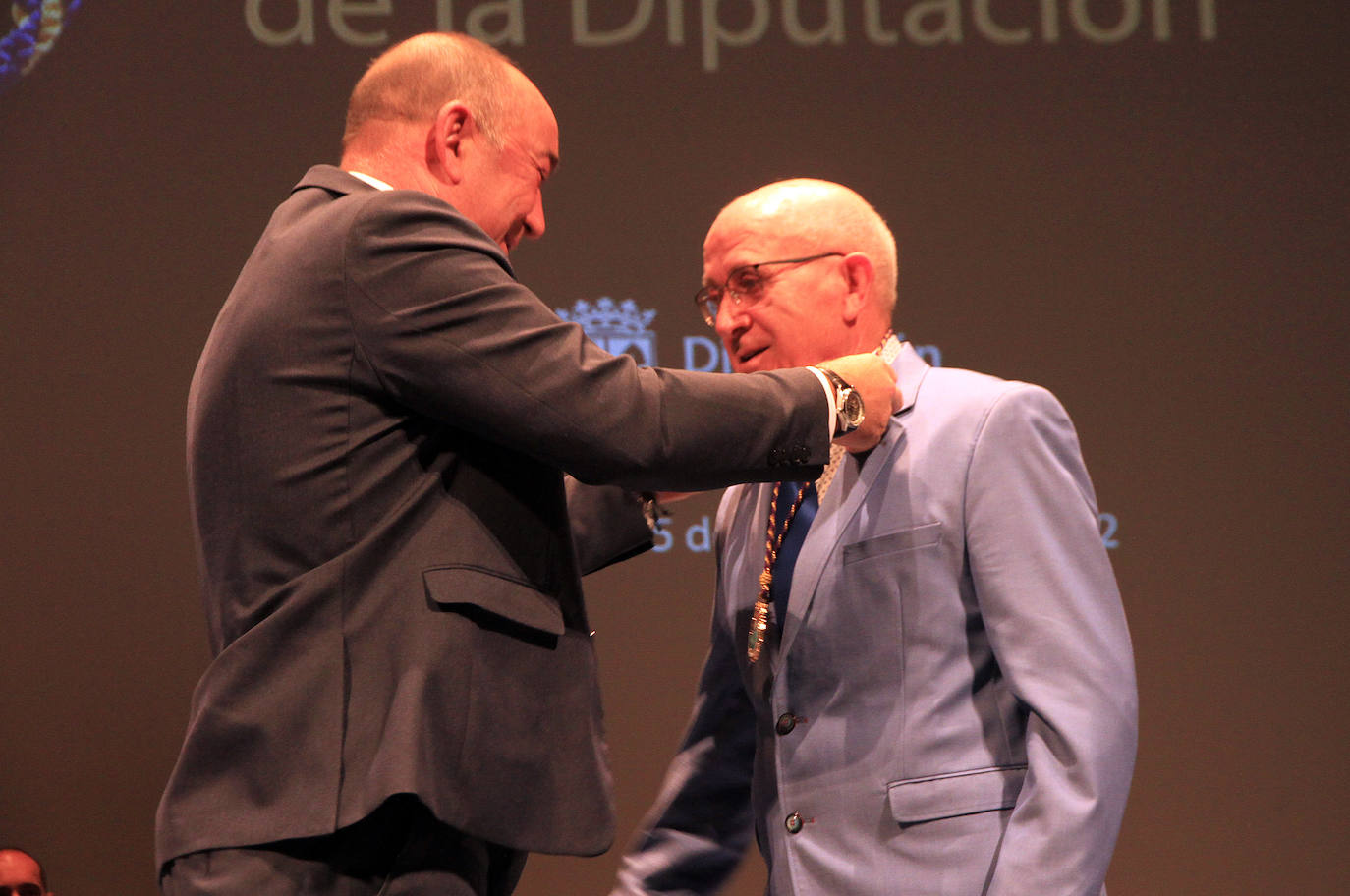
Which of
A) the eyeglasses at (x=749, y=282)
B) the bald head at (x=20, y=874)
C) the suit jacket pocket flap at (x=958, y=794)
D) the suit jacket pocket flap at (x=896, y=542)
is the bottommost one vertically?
the bald head at (x=20, y=874)

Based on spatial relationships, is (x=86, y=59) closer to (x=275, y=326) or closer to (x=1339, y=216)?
(x=275, y=326)

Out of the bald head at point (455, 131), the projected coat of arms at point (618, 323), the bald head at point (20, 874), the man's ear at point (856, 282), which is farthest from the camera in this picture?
the projected coat of arms at point (618, 323)

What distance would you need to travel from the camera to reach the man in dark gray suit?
4.45 feet

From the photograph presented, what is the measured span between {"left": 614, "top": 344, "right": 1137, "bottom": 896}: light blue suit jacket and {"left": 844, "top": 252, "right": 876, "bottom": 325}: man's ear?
155mm

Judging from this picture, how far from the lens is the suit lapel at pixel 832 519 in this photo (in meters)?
1.76

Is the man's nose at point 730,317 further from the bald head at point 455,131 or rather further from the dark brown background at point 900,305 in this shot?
the dark brown background at point 900,305

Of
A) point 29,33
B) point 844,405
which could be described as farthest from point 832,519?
point 29,33

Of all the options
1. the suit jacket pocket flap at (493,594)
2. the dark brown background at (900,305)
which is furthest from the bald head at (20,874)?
the suit jacket pocket flap at (493,594)

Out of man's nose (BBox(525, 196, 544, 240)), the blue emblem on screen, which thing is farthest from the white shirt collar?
the blue emblem on screen

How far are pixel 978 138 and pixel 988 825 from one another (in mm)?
2482

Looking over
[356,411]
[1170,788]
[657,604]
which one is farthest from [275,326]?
[1170,788]

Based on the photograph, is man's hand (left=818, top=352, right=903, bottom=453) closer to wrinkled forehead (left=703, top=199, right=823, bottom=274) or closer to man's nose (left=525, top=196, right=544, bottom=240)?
wrinkled forehead (left=703, top=199, right=823, bottom=274)

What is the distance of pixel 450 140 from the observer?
1665 millimetres

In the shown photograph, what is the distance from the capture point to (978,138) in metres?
3.68
